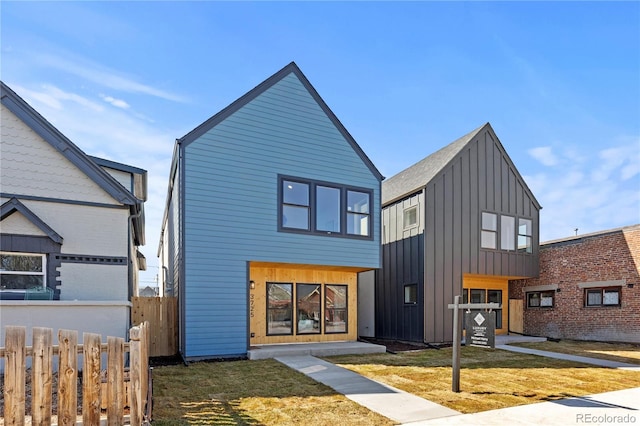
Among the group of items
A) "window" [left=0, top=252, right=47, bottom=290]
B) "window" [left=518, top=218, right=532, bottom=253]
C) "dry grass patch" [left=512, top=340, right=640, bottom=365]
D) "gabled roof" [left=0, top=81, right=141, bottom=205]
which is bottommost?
"dry grass patch" [left=512, top=340, right=640, bottom=365]

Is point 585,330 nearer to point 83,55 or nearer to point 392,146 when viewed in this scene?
point 392,146

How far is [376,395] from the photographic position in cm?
726

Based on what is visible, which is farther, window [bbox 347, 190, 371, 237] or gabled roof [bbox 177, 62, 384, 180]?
window [bbox 347, 190, 371, 237]

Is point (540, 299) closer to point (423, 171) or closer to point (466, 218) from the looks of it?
point (466, 218)

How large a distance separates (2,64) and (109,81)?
232cm

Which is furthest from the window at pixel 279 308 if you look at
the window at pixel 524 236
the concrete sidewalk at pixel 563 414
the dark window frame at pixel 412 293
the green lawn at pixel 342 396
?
the window at pixel 524 236

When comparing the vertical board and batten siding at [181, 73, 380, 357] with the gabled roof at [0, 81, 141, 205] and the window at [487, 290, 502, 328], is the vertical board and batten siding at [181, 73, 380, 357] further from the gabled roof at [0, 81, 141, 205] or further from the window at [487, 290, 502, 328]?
the window at [487, 290, 502, 328]

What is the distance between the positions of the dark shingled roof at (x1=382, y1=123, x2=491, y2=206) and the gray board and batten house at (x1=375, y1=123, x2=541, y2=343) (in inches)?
2.6

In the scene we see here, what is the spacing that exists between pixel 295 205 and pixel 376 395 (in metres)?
6.80

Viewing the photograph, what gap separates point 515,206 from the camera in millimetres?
18016

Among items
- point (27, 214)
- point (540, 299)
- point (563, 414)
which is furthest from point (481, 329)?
point (540, 299)

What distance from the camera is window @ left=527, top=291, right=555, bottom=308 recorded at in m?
18.3

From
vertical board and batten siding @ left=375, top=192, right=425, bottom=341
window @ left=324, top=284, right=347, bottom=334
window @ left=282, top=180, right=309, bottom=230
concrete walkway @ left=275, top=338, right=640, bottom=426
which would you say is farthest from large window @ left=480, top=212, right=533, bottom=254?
concrete walkway @ left=275, top=338, right=640, bottom=426

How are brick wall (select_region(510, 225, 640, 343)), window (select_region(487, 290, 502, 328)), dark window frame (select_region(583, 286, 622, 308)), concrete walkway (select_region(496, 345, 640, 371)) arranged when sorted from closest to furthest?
1. concrete walkway (select_region(496, 345, 640, 371))
2. brick wall (select_region(510, 225, 640, 343))
3. dark window frame (select_region(583, 286, 622, 308))
4. window (select_region(487, 290, 502, 328))
